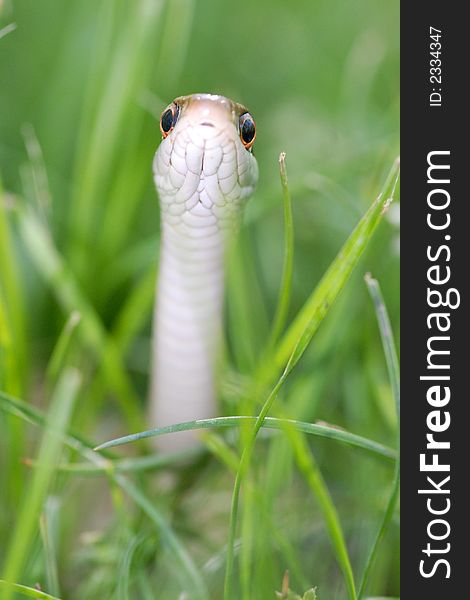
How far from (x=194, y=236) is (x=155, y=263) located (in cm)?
30

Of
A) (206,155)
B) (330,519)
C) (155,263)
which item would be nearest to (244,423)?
(330,519)

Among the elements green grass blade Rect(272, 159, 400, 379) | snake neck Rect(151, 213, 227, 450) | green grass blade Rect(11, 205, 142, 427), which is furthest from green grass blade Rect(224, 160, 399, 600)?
green grass blade Rect(11, 205, 142, 427)

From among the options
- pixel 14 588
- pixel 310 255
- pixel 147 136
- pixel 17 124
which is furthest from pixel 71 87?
pixel 14 588

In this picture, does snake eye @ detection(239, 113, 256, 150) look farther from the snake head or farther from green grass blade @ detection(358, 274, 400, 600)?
green grass blade @ detection(358, 274, 400, 600)

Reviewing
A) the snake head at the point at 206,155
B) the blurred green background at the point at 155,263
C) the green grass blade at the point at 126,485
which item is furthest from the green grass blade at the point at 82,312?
the snake head at the point at 206,155

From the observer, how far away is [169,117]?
1.99 ft

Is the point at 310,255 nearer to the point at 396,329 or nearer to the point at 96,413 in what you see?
the point at 396,329

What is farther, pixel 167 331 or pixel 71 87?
pixel 71 87

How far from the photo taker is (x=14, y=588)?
1.84ft

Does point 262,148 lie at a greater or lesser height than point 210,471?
greater

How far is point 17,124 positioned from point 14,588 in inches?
32.6

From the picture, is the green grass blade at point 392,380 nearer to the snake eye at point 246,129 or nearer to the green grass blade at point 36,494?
the snake eye at point 246,129

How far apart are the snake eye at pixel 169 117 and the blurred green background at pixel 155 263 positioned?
0.17m

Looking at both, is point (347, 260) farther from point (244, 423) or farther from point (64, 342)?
point (64, 342)
